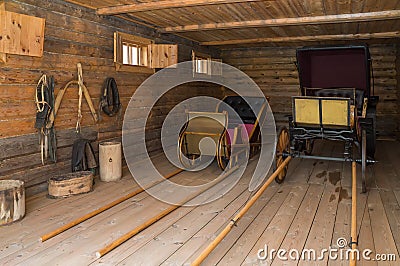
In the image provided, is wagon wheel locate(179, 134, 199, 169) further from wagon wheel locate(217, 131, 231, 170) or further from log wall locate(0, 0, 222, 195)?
log wall locate(0, 0, 222, 195)

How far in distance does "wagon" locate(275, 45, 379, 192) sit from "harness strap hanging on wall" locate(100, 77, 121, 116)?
102 inches

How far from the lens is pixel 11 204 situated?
3.34 metres

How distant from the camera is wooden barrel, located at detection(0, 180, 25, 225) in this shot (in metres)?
3.29

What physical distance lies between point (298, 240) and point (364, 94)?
380 centimetres

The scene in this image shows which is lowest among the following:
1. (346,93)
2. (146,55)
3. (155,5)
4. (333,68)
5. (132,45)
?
(346,93)

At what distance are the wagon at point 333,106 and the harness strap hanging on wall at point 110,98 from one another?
8.47 feet

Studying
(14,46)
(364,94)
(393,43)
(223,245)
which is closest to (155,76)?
(14,46)

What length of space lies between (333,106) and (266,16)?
2.13 m

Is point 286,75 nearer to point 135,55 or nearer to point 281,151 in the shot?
point 135,55

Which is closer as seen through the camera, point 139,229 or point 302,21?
point 139,229

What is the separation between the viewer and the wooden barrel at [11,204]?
3.29 meters

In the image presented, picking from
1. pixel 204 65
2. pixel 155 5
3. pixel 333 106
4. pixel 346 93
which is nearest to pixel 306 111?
A: pixel 333 106

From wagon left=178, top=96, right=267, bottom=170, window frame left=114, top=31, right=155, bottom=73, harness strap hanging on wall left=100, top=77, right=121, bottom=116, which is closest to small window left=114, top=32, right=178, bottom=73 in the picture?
window frame left=114, top=31, right=155, bottom=73

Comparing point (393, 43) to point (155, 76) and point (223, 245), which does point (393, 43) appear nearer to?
point (155, 76)
